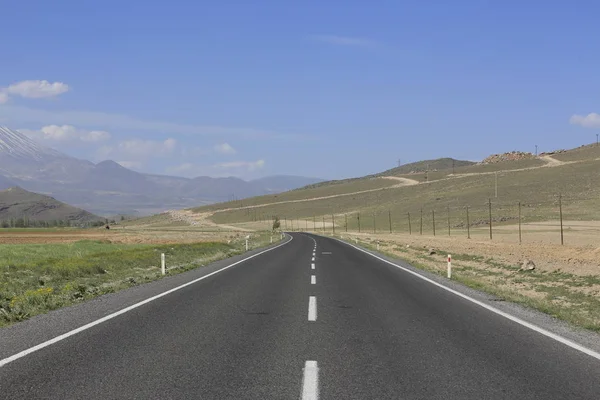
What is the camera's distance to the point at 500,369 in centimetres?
768

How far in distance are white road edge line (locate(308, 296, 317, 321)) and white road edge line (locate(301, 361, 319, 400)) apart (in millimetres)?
3860

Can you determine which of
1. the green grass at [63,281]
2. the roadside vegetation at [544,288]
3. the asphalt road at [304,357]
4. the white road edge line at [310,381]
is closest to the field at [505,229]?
the roadside vegetation at [544,288]

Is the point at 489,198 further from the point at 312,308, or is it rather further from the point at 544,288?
the point at 312,308

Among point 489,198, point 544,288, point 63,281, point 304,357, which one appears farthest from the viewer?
point 489,198

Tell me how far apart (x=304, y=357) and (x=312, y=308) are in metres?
4.91

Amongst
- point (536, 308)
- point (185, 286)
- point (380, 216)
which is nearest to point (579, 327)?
point (536, 308)

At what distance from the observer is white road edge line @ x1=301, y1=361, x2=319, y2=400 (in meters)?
6.46

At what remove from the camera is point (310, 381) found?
278 inches

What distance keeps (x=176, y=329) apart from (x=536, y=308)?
824 cm

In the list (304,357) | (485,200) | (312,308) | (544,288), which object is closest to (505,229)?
(485,200)

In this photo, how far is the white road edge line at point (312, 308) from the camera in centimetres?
1191

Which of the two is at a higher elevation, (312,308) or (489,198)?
(489,198)

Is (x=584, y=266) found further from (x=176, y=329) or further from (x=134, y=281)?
(x=176, y=329)

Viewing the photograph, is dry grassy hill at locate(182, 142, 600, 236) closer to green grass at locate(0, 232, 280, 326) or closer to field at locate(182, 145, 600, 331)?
field at locate(182, 145, 600, 331)
